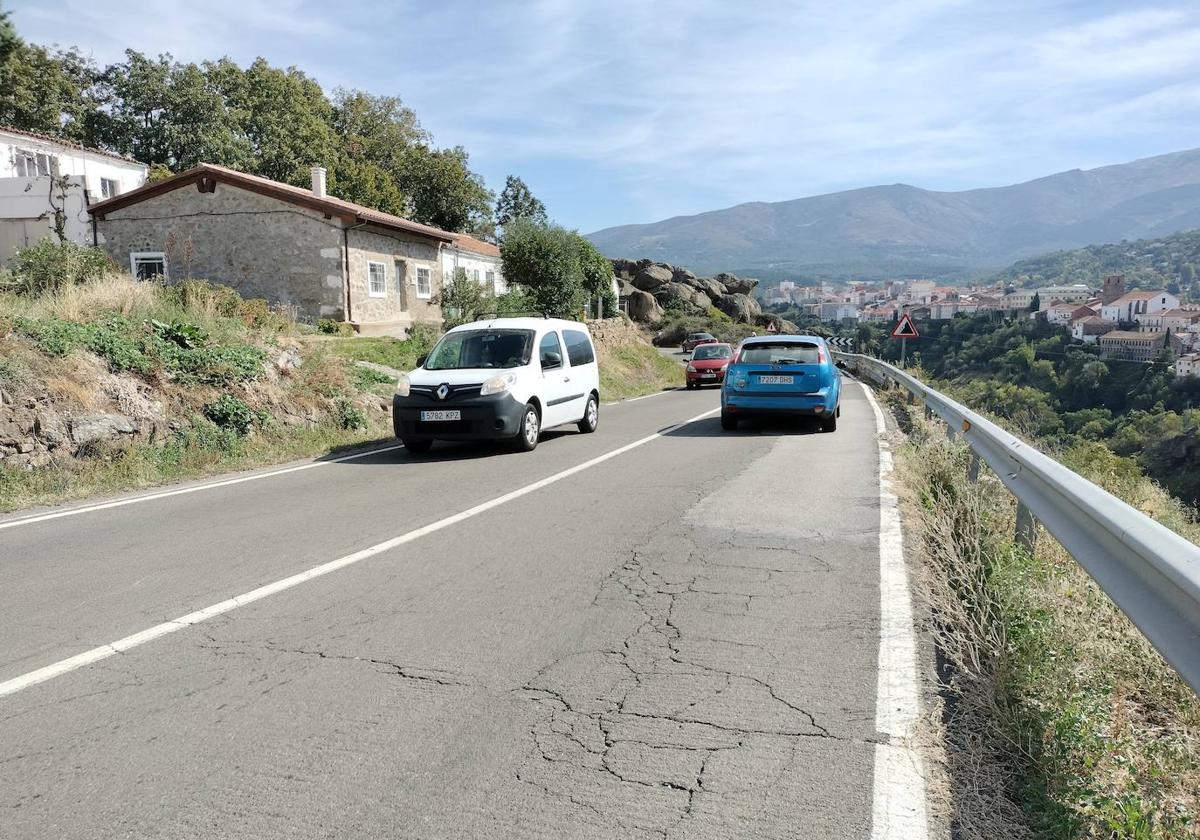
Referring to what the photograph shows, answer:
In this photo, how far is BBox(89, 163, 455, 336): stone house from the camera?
2505 cm

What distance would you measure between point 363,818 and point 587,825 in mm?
716

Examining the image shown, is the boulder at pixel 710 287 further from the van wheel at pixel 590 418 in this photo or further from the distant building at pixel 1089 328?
the van wheel at pixel 590 418

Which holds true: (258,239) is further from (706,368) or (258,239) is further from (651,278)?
(651,278)

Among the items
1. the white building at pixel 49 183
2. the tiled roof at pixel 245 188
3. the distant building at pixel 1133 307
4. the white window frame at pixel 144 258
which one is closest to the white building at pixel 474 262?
the tiled roof at pixel 245 188

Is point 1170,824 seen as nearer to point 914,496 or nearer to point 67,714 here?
point 67,714

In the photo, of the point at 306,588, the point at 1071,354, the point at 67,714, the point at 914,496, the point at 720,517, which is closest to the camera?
the point at 67,714

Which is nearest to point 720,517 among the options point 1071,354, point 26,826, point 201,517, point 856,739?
point 856,739

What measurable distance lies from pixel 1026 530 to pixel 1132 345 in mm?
33947

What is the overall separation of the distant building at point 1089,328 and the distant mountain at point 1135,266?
148 feet

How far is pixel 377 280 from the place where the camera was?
1070 inches

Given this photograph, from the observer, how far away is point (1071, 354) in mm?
32250

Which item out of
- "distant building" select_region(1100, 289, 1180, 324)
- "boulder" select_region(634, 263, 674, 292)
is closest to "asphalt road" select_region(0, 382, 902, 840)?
"distant building" select_region(1100, 289, 1180, 324)

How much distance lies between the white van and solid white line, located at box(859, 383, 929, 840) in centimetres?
625

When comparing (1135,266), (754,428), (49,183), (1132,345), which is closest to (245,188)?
(49,183)
